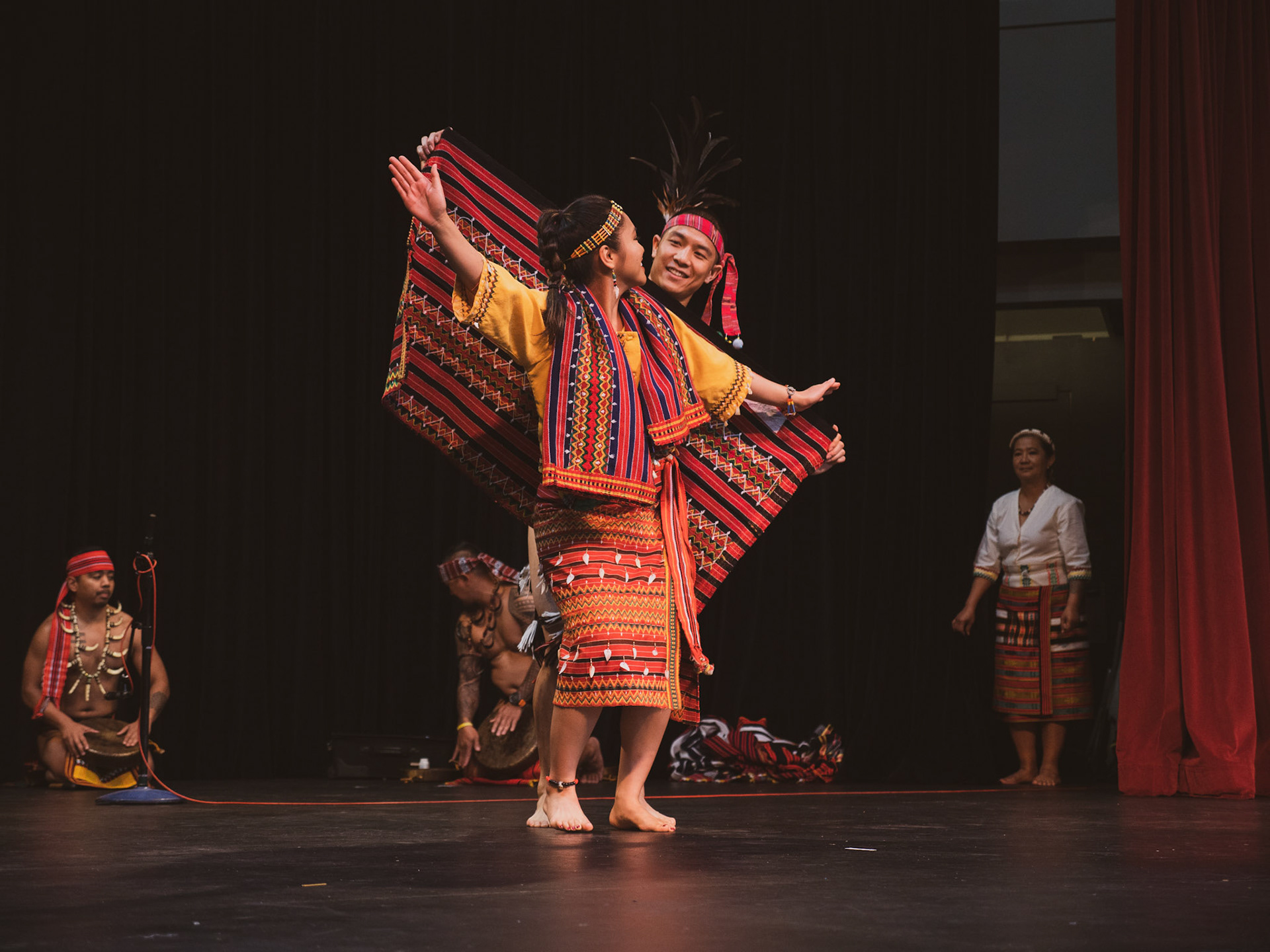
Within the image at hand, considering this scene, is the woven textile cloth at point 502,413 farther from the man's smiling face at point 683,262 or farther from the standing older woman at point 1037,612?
the standing older woman at point 1037,612

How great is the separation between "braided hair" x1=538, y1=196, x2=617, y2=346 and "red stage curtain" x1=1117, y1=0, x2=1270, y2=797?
2.24 metres

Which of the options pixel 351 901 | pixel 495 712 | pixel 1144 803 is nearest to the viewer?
pixel 351 901

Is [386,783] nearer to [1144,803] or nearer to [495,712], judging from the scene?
[495,712]

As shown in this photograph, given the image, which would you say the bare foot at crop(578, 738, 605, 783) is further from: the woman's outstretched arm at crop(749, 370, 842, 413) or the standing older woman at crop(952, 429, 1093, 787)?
the woman's outstretched arm at crop(749, 370, 842, 413)

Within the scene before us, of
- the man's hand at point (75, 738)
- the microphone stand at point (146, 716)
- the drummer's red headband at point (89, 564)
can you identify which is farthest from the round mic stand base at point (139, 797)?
the drummer's red headband at point (89, 564)

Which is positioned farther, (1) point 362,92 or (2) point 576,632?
(1) point 362,92

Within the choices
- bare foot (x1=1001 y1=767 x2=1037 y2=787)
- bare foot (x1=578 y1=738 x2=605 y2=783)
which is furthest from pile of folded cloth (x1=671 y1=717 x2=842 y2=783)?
bare foot (x1=1001 y1=767 x2=1037 y2=787)

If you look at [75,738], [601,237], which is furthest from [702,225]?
[75,738]

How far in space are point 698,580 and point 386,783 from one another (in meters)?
2.33

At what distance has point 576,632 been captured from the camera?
9.14ft

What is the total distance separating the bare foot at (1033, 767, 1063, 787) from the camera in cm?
480

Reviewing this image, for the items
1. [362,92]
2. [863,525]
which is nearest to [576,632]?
[863,525]

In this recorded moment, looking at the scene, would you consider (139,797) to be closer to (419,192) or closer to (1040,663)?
(419,192)

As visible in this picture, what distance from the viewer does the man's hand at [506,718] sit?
4742 millimetres
